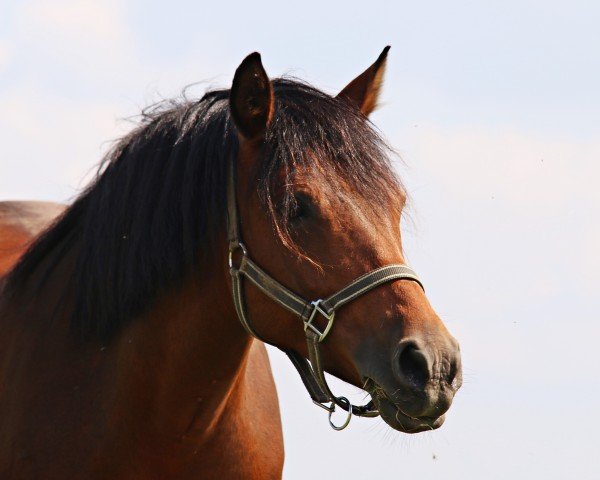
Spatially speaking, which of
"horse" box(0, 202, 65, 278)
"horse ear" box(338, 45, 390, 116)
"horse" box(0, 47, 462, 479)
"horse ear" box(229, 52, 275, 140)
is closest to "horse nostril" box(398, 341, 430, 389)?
"horse" box(0, 47, 462, 479)

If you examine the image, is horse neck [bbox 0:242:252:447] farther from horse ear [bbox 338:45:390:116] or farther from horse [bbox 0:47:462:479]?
horse ear [bbox 338:45:390:116]

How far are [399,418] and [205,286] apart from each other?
112cm

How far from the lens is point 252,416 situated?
18.0 ft

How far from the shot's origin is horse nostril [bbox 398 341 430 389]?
4.06m

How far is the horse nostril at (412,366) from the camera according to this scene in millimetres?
4062

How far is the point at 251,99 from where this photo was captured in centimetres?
477

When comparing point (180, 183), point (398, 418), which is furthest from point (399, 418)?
point (180, 183)

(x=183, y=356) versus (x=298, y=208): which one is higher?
(x=298, y=208)

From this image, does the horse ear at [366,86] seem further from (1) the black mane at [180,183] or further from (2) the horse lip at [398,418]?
(2) the horse lip at [398,418]

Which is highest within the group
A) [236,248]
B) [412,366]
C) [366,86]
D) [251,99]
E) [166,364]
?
[251,99]

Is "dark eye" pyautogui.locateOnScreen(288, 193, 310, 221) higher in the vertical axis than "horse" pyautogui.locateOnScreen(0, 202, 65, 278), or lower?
higher

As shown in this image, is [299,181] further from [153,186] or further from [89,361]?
[89,361]

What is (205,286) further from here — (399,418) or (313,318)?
(399,418)

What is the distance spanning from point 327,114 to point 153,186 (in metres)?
0.83
